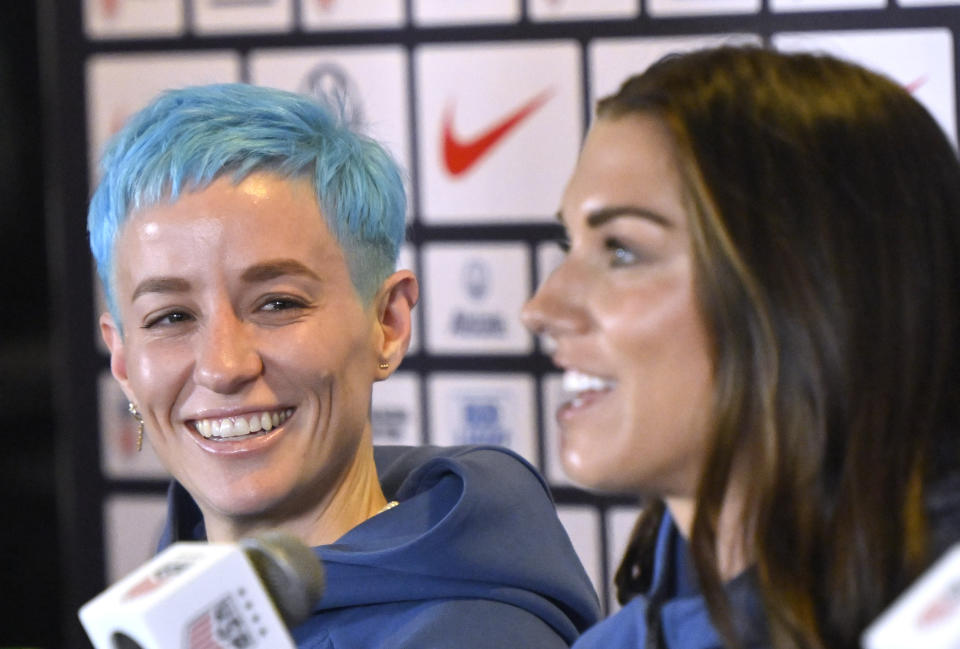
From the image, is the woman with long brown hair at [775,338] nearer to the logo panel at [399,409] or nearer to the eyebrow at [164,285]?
the eyebrow at [164,285]

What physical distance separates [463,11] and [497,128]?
238mm

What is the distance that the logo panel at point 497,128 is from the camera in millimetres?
2594

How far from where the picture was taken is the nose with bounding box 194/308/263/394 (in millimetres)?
1214

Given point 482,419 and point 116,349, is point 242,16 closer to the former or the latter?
point 482,419

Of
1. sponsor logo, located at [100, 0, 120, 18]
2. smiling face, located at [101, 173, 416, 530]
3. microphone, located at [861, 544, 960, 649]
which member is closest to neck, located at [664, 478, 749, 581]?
microphone, located at [861, 544, 960, 649]

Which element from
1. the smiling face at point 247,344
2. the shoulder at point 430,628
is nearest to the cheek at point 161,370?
the smiling face at point 247,344

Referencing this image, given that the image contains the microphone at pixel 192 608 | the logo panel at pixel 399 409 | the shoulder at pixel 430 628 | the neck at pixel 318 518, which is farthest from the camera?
the logo panel at pixel 399 409

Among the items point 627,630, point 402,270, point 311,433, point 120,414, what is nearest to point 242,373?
point 311,433

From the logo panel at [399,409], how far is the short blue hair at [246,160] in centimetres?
140

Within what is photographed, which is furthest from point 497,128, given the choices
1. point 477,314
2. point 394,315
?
point 394,315

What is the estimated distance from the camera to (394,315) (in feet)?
4.48

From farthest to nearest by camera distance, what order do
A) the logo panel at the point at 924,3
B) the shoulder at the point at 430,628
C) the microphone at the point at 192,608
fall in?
the logo panel at the point at 924,3, the shoulder at the point at 430,628, the microphone at the point at 192,608

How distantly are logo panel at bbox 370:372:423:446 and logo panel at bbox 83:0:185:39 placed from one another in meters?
0.87

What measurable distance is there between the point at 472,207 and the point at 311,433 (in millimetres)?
1469
